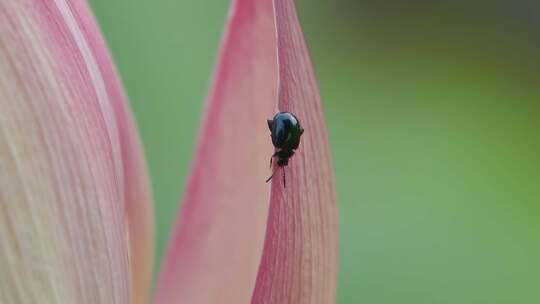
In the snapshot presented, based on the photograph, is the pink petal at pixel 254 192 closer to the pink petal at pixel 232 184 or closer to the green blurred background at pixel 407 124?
the pink petal at pixel 232 184

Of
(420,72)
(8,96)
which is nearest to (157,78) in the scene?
(420,72)

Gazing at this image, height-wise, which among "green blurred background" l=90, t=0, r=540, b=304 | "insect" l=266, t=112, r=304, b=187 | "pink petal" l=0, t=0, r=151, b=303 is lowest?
"pink petal" l=0, t=0, r=151, b=303

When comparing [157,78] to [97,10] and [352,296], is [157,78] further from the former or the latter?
[352,296]

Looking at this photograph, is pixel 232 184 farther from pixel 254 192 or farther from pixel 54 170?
pixel 54 170

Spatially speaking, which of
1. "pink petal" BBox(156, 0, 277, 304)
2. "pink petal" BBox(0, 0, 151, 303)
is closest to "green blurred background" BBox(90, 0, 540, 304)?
"pink petal" BBox(156, 0, 277, 304)

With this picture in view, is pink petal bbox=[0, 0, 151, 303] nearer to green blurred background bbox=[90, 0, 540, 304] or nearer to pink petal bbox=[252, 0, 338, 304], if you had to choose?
pink petal bbox=[252, 0, 338, 304]

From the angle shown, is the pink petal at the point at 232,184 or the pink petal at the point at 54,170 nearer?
the pink petal at the point at 54,170

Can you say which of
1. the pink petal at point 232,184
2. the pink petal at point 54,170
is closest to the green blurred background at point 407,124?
the pink petal at point 232,184
